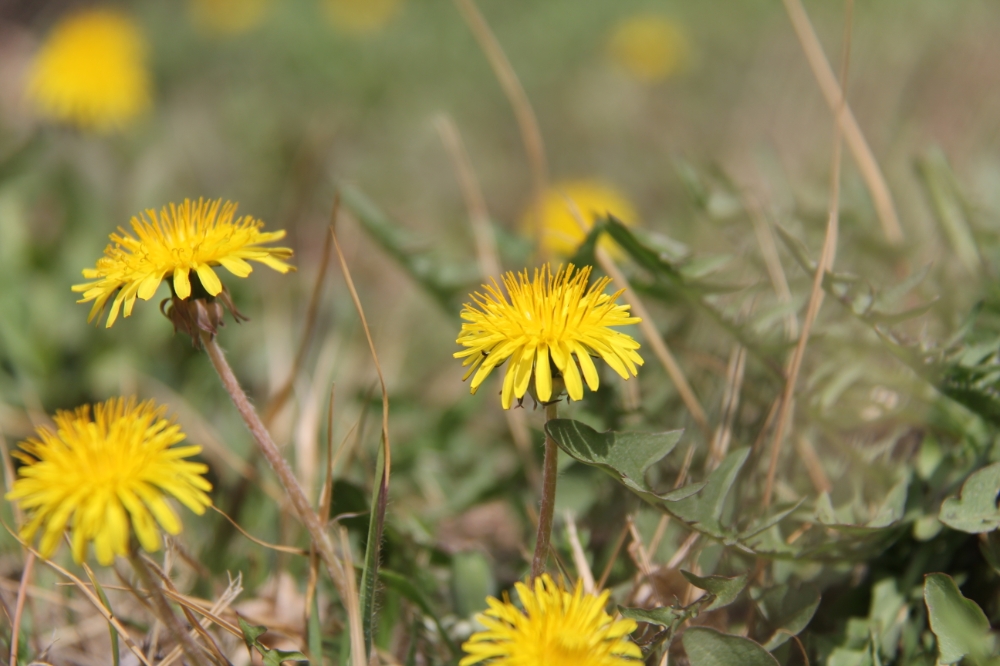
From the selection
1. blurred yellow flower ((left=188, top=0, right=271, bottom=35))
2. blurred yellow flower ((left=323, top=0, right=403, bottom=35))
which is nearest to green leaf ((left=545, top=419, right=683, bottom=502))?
blurred yellow flower ((left=323, top=0, right=403, bottom=35))

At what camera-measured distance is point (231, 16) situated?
5699 mm

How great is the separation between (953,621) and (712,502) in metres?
0.41

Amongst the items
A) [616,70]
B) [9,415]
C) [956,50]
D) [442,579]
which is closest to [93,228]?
[9,415]

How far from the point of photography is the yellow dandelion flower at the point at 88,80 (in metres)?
3.38

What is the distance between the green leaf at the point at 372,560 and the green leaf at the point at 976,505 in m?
0.96

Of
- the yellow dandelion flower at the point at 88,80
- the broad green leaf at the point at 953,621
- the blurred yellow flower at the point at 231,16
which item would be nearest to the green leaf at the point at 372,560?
the broad green leaf at the point at 953,621

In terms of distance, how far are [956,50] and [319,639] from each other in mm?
3867

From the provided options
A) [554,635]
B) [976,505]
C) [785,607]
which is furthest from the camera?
[785,607]

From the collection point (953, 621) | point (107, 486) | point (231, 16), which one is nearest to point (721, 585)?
point (953, 621)

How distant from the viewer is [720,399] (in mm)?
1901

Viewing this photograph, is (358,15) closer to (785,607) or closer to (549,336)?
Answer: (549,336)

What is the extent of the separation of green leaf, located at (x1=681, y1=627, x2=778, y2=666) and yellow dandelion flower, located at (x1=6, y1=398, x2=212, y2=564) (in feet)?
2.64

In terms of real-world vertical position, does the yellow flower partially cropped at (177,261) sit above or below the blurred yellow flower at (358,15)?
below

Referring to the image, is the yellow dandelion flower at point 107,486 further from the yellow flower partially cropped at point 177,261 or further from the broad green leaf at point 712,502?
the broad green leaf at point 712,502
